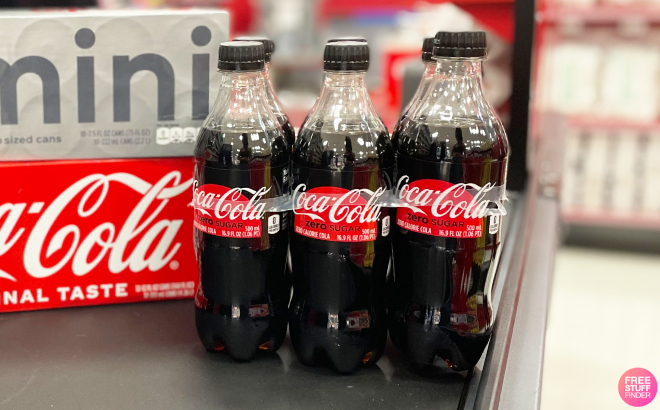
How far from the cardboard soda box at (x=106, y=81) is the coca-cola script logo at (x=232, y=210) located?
0.27m

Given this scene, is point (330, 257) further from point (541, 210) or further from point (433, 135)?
point (541, 210)

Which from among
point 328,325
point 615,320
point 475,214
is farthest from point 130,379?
point 615,320

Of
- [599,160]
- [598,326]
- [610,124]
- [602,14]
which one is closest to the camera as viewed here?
[598,326]

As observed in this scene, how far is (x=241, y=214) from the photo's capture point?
0.93m

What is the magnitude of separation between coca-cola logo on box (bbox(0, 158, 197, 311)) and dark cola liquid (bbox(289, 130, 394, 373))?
0.32 meters

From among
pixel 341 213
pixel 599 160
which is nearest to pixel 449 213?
pixel 341 213

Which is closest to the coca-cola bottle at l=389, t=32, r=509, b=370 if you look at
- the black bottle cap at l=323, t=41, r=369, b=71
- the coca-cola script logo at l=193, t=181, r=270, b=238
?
the black bottle cap at l=323, t=41, r=369, b=71

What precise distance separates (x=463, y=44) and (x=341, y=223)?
11.8 inches

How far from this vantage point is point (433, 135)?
914 millimetres

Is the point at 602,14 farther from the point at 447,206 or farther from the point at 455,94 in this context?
the point at 447,206

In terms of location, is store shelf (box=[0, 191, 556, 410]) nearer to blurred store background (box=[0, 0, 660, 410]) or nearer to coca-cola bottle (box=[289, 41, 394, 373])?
coca-cola bottle (box=[289, 41, 394, 373])

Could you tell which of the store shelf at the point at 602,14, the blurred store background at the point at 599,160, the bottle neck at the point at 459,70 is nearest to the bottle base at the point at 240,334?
the bottle neck at the point at 459,70

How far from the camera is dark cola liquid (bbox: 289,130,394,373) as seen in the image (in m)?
0.91

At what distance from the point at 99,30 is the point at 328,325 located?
653 millimetres
